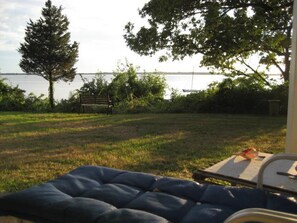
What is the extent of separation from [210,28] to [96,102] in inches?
186

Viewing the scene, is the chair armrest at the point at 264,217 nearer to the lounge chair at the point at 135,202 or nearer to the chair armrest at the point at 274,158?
the lounge chair at the point at 135,202

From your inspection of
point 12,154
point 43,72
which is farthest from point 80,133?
point 43,72

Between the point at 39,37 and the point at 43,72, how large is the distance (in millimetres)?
2075

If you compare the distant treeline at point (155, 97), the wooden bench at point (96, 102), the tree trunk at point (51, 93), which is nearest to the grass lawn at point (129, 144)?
the distant treeline at point (155, 97)

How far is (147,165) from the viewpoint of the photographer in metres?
4.48

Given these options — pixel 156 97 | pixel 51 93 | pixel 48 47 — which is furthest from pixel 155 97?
pixel 48 47

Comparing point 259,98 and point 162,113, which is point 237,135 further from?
point 162,113

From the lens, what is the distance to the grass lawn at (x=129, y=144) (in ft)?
14.4

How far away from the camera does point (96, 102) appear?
38.2ft

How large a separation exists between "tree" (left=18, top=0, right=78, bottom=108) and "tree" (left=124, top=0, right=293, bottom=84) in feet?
34.9

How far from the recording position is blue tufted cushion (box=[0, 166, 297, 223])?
174cm

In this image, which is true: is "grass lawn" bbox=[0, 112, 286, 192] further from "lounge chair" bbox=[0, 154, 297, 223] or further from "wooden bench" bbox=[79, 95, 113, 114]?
"wooden bench" bbox=[79, 95, 113, 114]

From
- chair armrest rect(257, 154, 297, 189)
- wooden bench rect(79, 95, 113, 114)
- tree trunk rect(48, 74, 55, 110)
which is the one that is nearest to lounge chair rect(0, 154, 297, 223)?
chair armrest rect(257, 154, 297, 189)

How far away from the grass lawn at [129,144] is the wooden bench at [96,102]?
2450 mm
